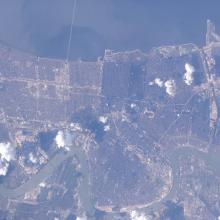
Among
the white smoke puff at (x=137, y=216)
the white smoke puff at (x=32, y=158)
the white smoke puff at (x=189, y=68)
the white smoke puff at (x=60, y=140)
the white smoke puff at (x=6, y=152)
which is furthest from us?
the white smoke puff at (x=189, y=68)

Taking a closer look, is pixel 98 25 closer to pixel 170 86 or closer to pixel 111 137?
pixel 170 86

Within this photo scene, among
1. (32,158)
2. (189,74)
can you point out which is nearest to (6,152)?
(32,158)

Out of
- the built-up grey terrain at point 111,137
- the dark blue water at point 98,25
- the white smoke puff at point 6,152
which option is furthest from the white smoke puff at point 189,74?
the white smoke puff at point 6,152

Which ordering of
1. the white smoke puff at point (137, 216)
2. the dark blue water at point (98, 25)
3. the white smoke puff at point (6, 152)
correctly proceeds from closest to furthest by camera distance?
the white smoke puff at point (6, 152) < the white smoke puff at point (137, 216) < the dark blue water at point (98, 25)

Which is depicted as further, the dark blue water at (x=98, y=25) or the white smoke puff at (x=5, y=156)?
the dark blue water at (x=98, y=25)

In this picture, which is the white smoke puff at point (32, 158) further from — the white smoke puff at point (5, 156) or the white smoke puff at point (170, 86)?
the white smoke puff at point (170, 86)

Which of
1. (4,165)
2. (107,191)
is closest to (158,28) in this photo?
(107,191)

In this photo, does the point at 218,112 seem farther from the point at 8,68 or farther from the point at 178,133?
the point at 8,68

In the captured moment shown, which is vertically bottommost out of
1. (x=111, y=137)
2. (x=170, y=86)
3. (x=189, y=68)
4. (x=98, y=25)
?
(x=111, y=137)
